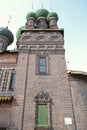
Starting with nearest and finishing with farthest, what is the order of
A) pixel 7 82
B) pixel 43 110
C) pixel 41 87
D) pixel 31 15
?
1. pixel 43 110
2. pixel 41 87
3. pixel 7 82
4. pixel 31 15

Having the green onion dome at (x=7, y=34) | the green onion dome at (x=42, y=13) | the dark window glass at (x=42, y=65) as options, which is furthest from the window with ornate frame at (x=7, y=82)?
the green onion dome at (x=7, y=34)

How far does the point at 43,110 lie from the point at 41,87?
1466 millimetres

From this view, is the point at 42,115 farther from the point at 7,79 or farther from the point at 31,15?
the point at 31,15

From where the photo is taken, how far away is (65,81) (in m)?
13.3

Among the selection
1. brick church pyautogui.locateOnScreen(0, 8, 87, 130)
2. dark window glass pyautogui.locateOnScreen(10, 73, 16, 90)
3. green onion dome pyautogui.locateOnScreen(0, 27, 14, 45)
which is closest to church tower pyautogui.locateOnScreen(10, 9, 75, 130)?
brick church pyautogui.locateOnScreen(0, 8, 87, 130)

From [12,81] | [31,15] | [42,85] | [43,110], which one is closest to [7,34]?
[31,15]

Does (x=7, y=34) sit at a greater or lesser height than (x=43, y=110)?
greater

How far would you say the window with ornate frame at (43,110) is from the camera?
1153cm

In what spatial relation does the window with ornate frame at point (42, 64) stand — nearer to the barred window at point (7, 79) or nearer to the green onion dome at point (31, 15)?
the barred window at point (7, 79)

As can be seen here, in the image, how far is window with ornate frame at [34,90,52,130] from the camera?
37.8ft

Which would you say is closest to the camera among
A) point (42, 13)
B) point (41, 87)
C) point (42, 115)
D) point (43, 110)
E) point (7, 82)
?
point (42, 115)

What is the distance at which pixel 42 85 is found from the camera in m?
13.2

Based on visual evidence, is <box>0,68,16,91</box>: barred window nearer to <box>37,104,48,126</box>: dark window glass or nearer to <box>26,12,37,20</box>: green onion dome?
<box>37,104,48,126</box>: dark window glass

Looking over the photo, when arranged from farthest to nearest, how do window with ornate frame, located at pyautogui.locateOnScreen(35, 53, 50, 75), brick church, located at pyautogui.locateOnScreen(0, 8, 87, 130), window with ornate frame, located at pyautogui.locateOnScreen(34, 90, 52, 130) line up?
window with ornate frame, located at pyautogui.locateOnScreen(35, 53, 50, 75) → brick church, located at pyautogui.locateOnScreen(0, 8, 87, 130) → window with ornate frame, located at pyautogui.locateOnScreen(34, 90, 52, 130)
